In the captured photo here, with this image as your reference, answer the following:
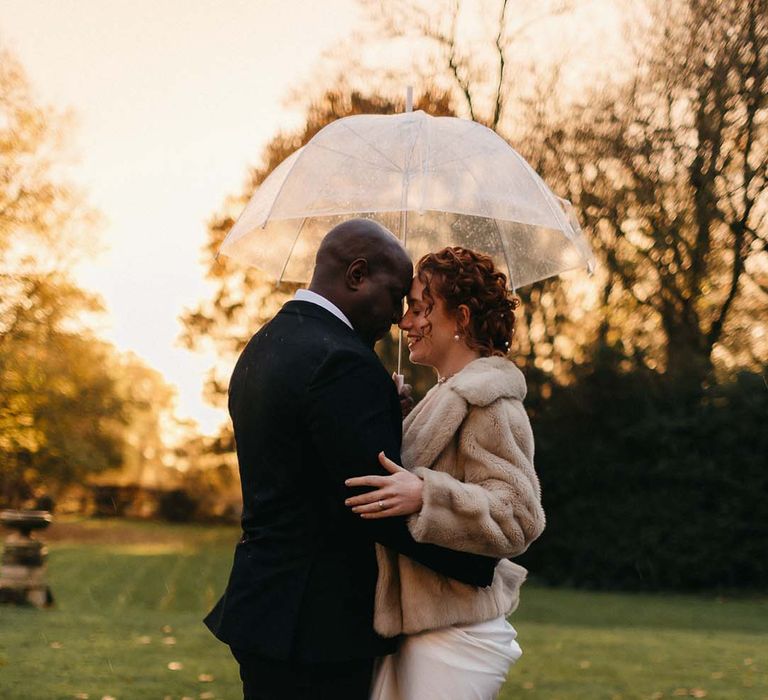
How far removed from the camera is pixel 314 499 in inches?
119

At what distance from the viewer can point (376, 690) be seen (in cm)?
313

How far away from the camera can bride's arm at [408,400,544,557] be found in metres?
2.97

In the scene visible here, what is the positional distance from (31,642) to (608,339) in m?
13.8

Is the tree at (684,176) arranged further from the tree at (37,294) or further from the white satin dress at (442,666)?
the white satin dress at (442,666)

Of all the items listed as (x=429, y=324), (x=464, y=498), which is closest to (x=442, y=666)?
(x=464, y=498)

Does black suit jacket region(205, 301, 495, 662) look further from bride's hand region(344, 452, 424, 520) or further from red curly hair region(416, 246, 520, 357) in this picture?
red curly hair region(416, 246, 520, 357)

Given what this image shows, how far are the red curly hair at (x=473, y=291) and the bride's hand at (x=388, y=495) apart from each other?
624mm

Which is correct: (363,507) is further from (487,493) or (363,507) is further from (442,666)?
(442,666)

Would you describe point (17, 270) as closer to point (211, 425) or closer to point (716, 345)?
point (211, 425)

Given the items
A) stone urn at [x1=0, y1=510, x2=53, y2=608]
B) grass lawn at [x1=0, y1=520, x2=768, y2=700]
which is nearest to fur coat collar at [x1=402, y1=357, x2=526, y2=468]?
grass lawn at [x1=0, y1=520, x2=768, y2=700]

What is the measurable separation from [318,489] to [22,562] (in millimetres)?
11771

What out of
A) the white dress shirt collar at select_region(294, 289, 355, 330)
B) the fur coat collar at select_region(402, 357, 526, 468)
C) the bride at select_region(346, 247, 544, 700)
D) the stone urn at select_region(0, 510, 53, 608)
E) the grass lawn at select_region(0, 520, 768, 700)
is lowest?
the grass lawn at select_region(0, 520, 768, 700)

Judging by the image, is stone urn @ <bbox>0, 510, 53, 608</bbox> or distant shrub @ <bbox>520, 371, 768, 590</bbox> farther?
distant shrub @ <bbox>520, 371, 768, 590</bbox>

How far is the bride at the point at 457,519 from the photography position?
9.75 ft
